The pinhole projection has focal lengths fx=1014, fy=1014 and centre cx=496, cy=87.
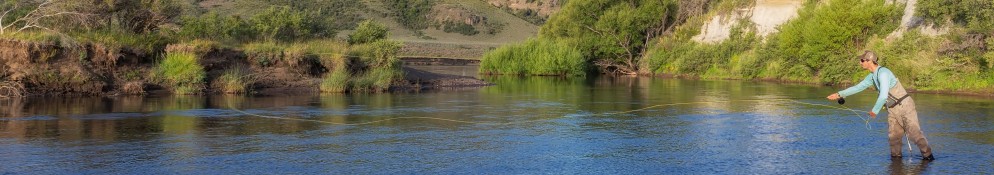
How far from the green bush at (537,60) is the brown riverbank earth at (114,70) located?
2445cm

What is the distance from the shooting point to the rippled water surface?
13.3 meters

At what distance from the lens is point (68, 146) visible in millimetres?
15406

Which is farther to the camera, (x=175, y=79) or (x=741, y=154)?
(x=175, y=79)

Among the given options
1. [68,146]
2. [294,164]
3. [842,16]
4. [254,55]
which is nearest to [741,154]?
[294,164]

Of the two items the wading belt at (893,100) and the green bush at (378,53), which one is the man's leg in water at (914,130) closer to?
the wading belt at (893,100)

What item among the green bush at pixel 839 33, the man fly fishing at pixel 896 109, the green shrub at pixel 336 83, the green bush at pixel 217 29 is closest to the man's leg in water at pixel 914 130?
the man fly fishing at pixel 896 109

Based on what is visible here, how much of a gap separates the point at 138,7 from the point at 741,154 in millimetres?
28276

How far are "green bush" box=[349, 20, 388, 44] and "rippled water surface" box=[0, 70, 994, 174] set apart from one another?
43.7 feet

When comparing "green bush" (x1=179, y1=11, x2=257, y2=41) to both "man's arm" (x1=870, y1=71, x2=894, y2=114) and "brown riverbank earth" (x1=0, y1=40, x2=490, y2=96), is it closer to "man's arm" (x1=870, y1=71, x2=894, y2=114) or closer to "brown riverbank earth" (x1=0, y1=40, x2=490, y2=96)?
"brown riverbank earth" (x1=0, y1=40, x2=490, y2=96)

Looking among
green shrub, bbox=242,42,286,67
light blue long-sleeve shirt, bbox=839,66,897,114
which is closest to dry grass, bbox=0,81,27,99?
green shrub, bbox=242,42,286,67

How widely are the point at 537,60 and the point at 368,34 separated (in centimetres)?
2166

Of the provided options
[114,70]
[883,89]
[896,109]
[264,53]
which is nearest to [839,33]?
[264,53]

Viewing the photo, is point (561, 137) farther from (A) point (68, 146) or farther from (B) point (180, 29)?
(B) point (180, 29)

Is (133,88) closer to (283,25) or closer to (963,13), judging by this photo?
(283,25)
